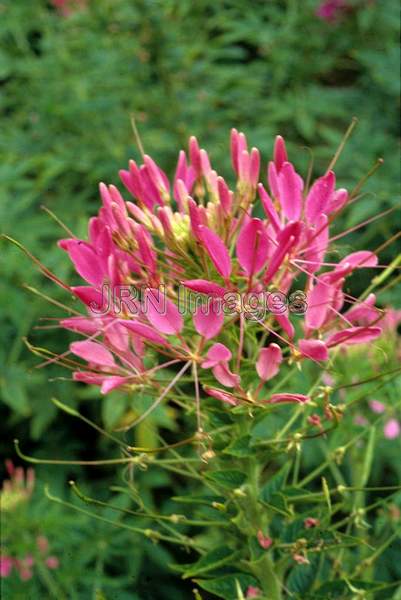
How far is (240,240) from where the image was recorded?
34.4 inches

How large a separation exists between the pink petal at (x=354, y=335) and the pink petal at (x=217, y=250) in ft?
0.50

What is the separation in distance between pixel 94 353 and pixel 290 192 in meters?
0.30

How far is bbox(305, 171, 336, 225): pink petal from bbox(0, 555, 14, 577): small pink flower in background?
0.96 m

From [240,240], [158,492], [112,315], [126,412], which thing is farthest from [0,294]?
[240,240]

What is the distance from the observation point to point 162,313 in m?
0.93

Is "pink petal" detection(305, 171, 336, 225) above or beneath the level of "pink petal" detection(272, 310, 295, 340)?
above

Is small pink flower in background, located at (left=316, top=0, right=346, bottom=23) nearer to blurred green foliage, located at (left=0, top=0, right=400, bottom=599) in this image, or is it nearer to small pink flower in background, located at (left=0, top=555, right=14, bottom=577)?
blurred green foliage, located at (left=0, top=0, right=400, bottom=599)

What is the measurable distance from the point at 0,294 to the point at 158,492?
76 cm

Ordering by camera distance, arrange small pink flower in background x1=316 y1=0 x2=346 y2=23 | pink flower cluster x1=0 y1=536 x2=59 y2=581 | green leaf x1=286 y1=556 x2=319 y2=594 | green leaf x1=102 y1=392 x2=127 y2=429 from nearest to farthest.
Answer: green leaf x1=286 y1=556 x2=319 y2=594 < pink flower cluster x1=0 y1=536 x2=59 y2=581 < green leaf x1=102 y1=392 x2=127 y2=429 < small pink flower in background x1=316 y1=0 x2=346 y2=23

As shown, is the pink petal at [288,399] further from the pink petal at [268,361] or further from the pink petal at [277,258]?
the pink petal at [277,258]

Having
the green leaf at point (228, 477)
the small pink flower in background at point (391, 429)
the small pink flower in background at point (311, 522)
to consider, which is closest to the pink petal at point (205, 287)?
the green leaf at point (228, 477)

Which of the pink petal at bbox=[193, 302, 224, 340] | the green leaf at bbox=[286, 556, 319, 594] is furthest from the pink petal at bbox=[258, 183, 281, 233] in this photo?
the green leaf at bbox=[286, 556, 319, 594]

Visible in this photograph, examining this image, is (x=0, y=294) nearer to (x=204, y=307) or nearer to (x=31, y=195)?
(x=31, y=195)

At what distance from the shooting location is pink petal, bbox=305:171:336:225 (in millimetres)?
918
